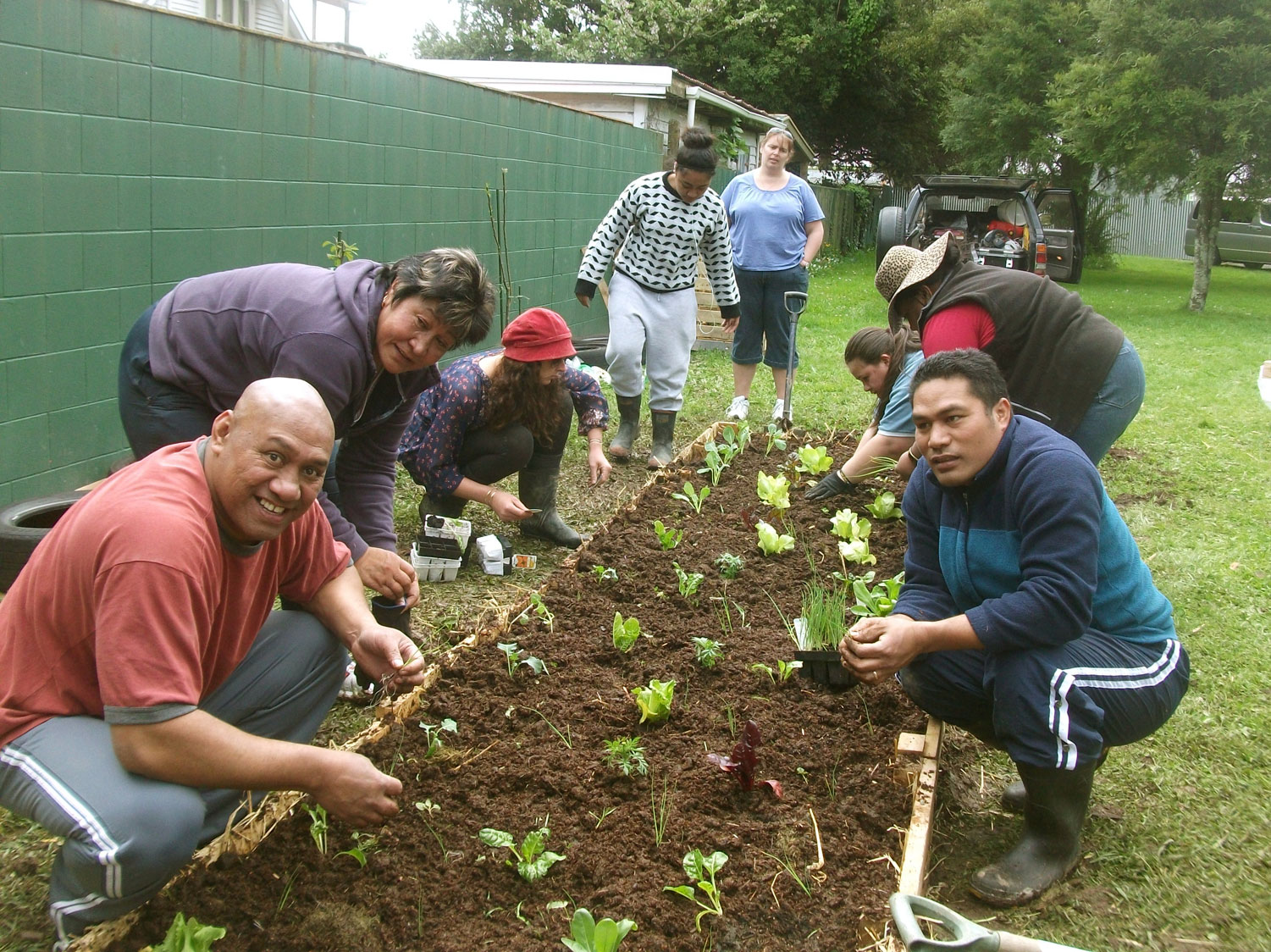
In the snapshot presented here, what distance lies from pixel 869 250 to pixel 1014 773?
2661 centimetres

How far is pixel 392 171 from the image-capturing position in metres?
7.33

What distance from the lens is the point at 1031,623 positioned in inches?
102

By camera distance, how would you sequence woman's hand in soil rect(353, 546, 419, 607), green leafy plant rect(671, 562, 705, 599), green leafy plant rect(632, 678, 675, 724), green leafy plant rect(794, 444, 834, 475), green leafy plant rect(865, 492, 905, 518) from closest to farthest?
1. woman's hand in soil rect(353, 546, 419, 607)
2. green leafy plant rect(632, 678, 675, 724)
3. green leafy plant rect(671, 562, 705, 599)
4. green leafy plant rect(865, 492, 905, 518)
5. green leafy plant rect(794, 444, 834, 475)

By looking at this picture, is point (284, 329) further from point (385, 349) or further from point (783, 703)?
point (783, 703)

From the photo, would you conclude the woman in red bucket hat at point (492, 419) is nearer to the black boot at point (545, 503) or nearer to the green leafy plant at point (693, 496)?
the black boot at point (545, 503)

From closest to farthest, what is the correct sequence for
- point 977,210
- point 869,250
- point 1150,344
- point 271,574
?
point 271,574 < point 1150,344 < point 977,210 < point 869,250

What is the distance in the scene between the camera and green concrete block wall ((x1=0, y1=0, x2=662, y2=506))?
4.54 metres

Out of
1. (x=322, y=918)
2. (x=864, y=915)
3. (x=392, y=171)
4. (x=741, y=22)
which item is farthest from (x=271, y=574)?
(x=741, y=22)

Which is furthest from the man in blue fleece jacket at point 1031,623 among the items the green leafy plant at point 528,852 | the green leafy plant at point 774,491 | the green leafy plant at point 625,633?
the green leafy plant at point 774,491

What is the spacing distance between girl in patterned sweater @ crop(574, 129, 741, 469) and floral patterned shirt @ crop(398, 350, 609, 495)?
67.3 inches

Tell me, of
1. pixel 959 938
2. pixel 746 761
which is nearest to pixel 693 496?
pixel 746 761

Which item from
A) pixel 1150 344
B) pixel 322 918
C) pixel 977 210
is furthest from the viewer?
pixel 977 210

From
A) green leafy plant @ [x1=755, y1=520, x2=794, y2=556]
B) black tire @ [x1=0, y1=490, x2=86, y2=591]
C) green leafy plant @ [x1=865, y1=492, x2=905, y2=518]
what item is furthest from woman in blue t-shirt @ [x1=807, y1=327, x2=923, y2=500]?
black tire @ [x1=0, y1=490, x2=86, y2=591]

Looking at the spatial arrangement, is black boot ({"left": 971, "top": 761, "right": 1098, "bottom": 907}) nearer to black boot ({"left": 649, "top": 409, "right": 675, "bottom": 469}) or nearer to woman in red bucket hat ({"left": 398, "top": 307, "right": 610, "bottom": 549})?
woman in red bucket hat ({"left": 398, "top": 307, "right": 610, "bottom": 549})
